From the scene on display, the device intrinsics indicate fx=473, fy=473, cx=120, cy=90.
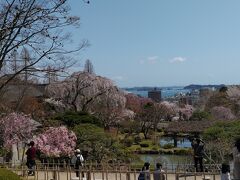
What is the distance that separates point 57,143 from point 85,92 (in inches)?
926

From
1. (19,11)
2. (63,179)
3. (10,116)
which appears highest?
(19,11)

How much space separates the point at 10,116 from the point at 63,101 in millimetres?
21566

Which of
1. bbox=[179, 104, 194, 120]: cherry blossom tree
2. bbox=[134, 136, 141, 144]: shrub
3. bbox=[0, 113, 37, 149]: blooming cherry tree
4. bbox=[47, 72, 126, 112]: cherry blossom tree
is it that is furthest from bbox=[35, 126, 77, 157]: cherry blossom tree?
bbox=[179, 104, 194, 120]: cherry blossom tree

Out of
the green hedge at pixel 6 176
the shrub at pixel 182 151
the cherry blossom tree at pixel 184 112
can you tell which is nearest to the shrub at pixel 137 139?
the shrub at pixel 182 151

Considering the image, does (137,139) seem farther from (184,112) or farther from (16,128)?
(184,112)

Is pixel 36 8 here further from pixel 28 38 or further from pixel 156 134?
pixel 156 134

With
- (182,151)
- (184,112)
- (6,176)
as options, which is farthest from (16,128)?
(184,112)

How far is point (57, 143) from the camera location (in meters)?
28.0

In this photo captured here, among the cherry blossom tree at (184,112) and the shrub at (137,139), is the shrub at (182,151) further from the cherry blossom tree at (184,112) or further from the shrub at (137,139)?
the cherry blossom tree at (184,112)

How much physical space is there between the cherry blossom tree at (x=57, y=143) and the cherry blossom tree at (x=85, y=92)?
2128cm

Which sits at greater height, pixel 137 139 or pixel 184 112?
pixel 184 112

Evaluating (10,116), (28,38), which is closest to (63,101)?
(10,116)

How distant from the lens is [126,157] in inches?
1107

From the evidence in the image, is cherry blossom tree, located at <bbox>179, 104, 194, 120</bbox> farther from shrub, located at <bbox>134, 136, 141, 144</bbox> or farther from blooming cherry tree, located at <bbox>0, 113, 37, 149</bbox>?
blooming cherry tree, located at <bbox>0, 113, 37, 149</bbox>
